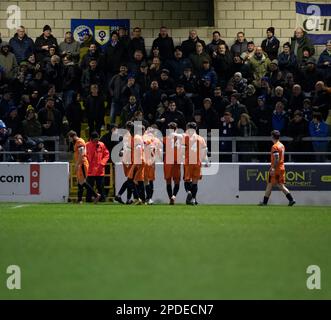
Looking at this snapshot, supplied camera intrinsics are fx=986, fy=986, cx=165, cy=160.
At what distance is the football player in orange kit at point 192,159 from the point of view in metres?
26.3

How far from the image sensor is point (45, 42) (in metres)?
30.8

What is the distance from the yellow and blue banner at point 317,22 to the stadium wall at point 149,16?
84cm

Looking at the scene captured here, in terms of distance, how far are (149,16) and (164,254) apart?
20.7 meters

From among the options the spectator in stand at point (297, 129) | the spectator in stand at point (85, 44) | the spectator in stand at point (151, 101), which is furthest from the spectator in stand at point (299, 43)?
the spectator in stand at point (85, 44)

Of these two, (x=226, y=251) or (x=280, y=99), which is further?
(x=280, y=99)

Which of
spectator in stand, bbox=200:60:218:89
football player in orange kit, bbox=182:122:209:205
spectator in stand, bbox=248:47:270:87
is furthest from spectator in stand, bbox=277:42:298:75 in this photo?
football player in orange kit, bbox=182:122:209:205

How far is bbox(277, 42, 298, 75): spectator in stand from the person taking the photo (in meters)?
29.9

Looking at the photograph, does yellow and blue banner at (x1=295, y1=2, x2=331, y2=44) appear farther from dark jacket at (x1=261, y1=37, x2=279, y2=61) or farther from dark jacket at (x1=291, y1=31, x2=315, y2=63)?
dark jacket at (x1=261, y1=37, x2=279, y2=61)

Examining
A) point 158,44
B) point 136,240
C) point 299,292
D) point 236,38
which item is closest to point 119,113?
point 158,44

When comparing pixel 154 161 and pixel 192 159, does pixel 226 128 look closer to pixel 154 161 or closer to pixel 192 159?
pixel 192 159

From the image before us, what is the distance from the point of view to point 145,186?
27.4m

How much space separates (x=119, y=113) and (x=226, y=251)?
54.5ft

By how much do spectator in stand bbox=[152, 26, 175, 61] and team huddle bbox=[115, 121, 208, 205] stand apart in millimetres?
4003

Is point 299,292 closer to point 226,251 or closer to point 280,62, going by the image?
point 226,251
